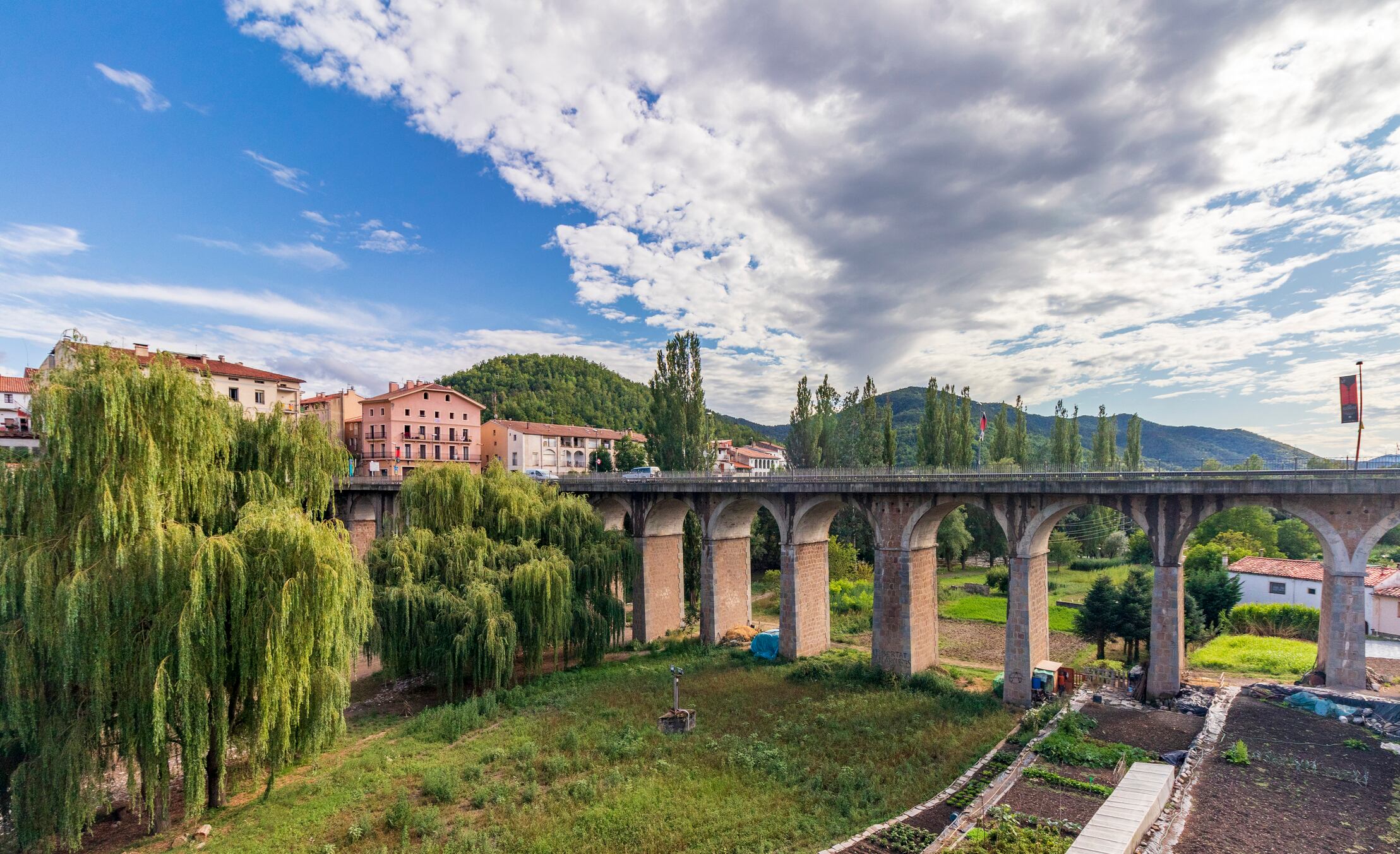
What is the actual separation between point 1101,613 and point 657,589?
2087cm

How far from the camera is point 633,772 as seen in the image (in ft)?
57.1

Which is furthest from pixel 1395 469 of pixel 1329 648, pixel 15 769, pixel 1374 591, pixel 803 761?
pixel 15 769

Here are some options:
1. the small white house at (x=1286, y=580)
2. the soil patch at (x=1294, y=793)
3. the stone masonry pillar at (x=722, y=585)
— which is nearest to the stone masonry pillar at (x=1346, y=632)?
the soil patch at (x=1294, y=793)

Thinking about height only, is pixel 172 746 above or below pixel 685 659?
above

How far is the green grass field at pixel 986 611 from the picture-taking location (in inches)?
1444

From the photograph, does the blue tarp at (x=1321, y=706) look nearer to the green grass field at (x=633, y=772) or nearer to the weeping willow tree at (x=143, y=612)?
the green grass field at (x=633, y=772)

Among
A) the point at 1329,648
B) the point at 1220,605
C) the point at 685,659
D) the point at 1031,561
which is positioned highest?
the point at 1031,561

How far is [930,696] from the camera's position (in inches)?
894

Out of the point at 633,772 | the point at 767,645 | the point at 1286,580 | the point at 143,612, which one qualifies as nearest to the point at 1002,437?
the point at 1286,580

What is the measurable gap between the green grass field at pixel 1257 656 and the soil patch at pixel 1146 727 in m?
8.69

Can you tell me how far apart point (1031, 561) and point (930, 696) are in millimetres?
6227

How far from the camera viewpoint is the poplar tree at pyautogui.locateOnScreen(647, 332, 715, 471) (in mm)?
44656

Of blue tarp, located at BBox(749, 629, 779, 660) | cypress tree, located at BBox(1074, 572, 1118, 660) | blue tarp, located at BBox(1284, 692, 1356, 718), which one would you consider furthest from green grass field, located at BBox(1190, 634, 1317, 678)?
blue tarp, located at BBox(749, 629, 779, 660)

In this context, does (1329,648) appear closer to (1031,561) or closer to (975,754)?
(1031,561)
